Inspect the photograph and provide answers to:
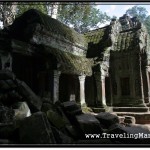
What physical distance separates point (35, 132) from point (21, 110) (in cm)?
102

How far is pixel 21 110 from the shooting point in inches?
197

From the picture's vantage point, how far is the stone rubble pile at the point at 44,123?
4180 millimetres

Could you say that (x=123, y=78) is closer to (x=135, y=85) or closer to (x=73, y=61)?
(x=135, y=85)

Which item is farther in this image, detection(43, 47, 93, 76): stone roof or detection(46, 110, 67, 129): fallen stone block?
detection(43, 47, 93, 76): stone roof

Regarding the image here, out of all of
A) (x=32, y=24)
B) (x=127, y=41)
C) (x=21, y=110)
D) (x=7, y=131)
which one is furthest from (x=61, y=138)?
(x=127, y=41)

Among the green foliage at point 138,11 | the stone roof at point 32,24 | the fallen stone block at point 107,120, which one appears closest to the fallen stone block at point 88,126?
the fallen stone block at point 107,120

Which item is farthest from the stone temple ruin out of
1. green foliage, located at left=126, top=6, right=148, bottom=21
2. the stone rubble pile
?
green foliage, located at left=126, top=6, right=148, bottom=21

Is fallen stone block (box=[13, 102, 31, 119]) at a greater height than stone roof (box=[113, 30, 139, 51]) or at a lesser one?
lesser

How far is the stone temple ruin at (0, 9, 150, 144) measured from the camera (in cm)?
481


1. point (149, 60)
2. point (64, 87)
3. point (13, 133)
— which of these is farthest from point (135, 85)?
point (13, 133)

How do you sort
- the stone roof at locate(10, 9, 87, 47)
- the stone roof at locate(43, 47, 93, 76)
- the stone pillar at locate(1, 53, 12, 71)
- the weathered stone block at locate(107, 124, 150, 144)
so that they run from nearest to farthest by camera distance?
the weathered stone block at locate(107, 124, 150, 144), the stone pillar at locate(1, 53, 12, 71), the stone roof at locate(43, 47, 93, 76), the stone roof at locate(10, 9, 87, 47)

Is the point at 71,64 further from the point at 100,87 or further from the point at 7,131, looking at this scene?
the point at 7,131

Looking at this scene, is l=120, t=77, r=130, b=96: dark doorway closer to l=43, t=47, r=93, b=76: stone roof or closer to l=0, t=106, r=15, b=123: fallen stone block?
l=43, t=47, r=93, b=76: stone roof

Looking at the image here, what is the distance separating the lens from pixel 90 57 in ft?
41.1
